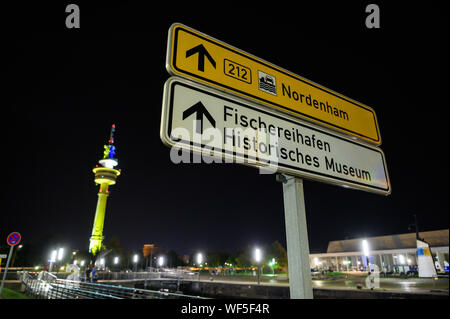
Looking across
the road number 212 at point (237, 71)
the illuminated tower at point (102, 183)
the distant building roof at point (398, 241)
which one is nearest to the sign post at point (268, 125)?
the road number 212 at point (237, 71)

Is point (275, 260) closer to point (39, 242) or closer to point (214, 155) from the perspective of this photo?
point (39, 242)

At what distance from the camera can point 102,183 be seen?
230ft

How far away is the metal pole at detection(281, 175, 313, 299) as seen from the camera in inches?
82.7

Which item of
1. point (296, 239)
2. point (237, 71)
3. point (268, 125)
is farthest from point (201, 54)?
point (296, 239)

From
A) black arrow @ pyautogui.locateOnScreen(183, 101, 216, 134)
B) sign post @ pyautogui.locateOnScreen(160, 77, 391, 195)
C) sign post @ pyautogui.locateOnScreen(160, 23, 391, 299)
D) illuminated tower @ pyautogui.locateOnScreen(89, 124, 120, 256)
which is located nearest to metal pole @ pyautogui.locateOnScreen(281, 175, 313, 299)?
sign post @ pyautogui.locateOnScreen(160, 23, 391, 299)

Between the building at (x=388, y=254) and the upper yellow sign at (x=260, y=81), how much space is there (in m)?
42.7

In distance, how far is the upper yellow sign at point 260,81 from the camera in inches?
84.6

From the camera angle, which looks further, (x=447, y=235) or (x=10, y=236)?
(x=447, y=235)

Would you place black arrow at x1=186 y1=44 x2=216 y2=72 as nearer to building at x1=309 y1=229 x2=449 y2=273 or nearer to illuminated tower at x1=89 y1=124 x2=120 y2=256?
building at x1=309 y1=229 x2=449 y2=273

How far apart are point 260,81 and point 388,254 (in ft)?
185

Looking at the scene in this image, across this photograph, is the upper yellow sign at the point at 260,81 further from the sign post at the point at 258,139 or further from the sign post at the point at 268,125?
the sign post at the point at 258,139

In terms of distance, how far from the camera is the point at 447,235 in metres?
45.5

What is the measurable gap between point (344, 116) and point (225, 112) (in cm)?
165
